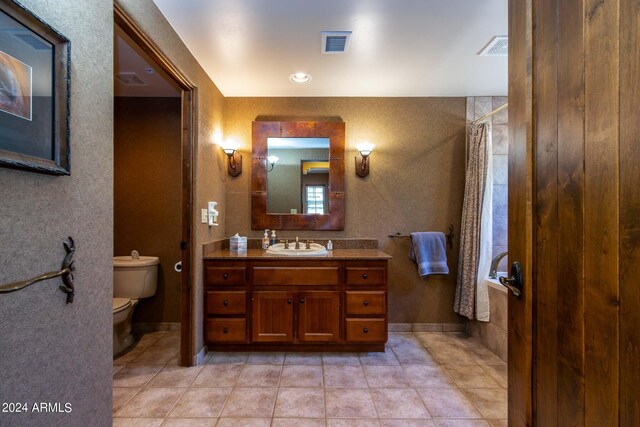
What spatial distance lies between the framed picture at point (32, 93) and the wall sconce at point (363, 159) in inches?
87.9

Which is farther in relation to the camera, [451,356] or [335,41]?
[451,356]

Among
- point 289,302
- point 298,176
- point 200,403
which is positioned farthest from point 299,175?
point 200,403

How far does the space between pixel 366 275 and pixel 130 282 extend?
2.18m

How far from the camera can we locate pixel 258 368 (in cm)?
219

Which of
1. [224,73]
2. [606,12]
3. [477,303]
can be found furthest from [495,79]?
[224,73]

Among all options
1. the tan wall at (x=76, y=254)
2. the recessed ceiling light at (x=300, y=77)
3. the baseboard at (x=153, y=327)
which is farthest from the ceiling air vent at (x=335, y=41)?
the baseboard at (x=153, y=327)

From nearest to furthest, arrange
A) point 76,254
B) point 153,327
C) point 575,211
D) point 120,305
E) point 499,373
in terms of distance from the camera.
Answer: point 575,211, point 76,254, point 499,373, point 120,305, point 153,327

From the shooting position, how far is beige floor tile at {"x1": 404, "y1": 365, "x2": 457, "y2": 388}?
1.99 m

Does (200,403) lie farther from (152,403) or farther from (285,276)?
(285,276)

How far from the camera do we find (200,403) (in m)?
1.78

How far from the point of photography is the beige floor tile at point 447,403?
170cm

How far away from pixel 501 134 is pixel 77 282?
337 cm

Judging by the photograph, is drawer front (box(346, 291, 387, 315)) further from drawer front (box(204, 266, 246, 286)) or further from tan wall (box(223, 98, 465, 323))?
drawer front (box(204, 266, 246, 286))

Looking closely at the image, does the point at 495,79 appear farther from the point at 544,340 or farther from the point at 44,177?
the point at 44,177
